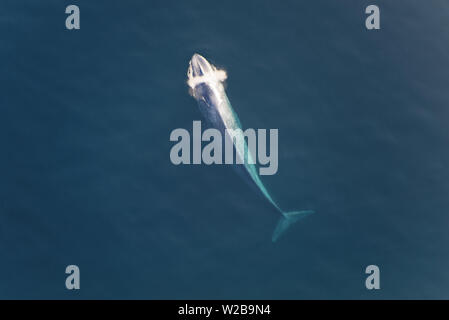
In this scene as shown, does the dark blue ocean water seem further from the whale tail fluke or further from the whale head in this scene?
the whale head

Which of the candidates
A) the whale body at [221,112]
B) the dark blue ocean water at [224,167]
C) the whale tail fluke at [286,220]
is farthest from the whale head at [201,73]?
the whale tail fluke at [286,220]

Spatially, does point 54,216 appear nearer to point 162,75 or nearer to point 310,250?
point 162,75

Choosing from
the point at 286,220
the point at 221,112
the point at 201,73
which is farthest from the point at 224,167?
the point at 201,73

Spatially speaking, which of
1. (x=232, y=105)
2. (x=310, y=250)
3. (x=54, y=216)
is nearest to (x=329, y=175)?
(x=310, y=250)

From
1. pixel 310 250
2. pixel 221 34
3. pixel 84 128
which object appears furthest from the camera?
pixel 221 34

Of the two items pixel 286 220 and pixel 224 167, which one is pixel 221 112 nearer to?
pixel 224 167

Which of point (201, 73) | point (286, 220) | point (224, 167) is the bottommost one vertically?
point (286, 220)

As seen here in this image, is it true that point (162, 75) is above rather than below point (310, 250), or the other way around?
above
